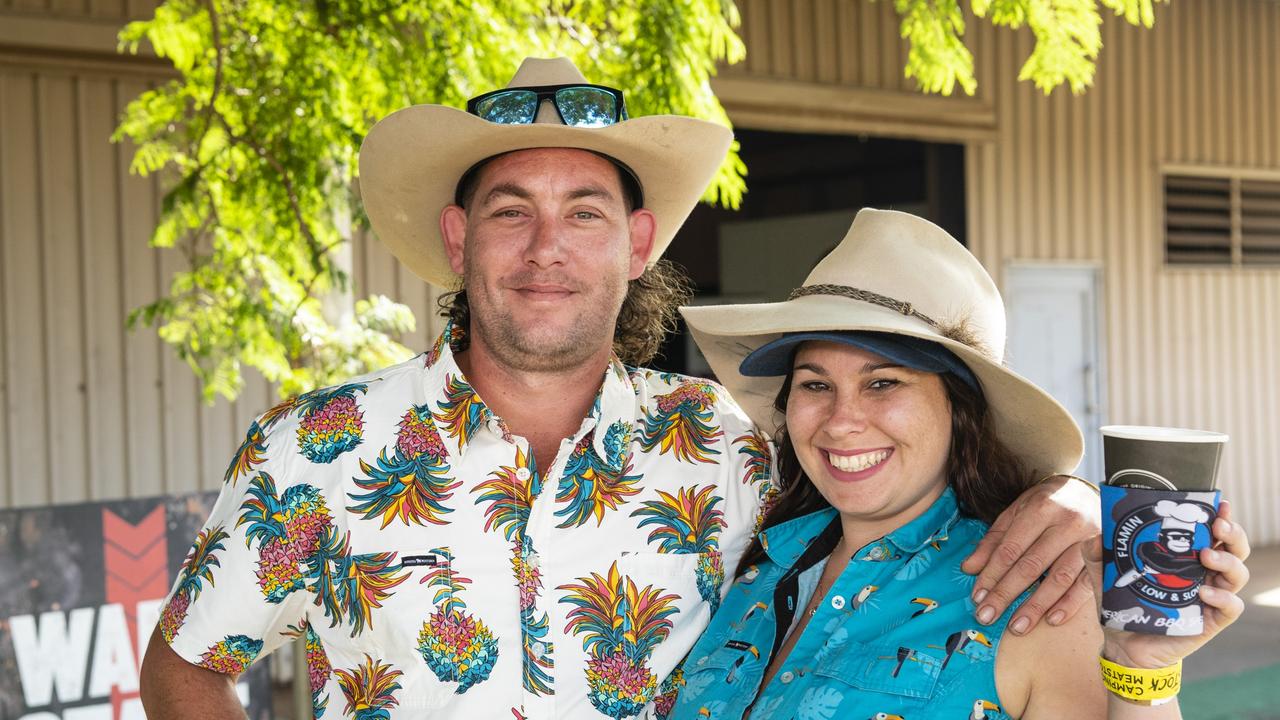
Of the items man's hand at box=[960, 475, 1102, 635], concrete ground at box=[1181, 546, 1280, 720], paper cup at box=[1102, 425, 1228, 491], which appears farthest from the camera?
concrete ground at box=[1181, 546, 1280, 720]

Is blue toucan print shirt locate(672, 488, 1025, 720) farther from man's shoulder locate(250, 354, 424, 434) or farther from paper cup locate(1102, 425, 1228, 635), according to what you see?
man's shoulder locate(250, 354, 424, 434)

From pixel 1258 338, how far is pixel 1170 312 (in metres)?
1.13

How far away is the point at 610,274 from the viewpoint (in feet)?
7.96

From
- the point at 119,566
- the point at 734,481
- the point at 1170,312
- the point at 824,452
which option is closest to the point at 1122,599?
the point at 824,452

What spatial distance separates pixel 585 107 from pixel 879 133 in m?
6.91

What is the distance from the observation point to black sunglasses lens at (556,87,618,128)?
7.98 feet

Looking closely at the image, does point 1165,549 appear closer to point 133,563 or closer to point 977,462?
point 977,462

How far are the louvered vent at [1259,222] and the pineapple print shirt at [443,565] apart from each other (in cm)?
1012

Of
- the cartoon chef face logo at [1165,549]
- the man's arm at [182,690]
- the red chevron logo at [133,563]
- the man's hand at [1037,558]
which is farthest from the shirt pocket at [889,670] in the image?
the red chevron logo at [133,563]

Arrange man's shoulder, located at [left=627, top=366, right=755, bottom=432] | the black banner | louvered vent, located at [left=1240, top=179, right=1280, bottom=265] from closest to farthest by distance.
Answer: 1. man's shoulder, located at [left=627, top=366, right=755, bottom=432]
2. the black banner
3. louvered vent, located at [left=1240, top=179, right=1280, bottom=265]

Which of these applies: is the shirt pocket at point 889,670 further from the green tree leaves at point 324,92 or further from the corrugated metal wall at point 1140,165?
the corrugated metal wall at point 1140,165

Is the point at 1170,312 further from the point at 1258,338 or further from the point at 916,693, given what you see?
the point at 916,693

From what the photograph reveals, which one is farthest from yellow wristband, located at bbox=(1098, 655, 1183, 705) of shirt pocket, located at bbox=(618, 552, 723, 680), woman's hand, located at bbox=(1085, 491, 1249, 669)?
shirt pocket, located at bbox=(618, 552, 723, 680)

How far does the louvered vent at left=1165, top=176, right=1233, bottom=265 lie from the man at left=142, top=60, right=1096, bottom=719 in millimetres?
9159
